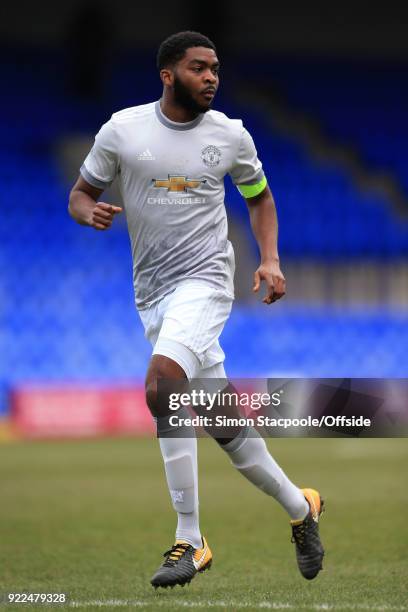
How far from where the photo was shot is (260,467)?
16.7ft

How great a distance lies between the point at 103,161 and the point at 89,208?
0.23 m

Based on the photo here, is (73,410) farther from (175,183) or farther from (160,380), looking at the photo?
(160,380)

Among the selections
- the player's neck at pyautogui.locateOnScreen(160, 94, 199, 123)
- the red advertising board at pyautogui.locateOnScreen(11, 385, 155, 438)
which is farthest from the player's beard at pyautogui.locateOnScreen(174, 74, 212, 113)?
the red advertising board at pyautogui.locateOnScreen(11, 385, 155, 438)

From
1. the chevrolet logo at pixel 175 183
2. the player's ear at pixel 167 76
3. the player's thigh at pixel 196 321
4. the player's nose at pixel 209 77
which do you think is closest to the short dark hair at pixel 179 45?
the player's ear at pixel 167 76

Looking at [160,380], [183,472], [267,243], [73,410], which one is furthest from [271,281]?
[73,410]

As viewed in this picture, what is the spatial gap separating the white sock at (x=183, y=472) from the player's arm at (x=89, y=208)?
0.88 metres

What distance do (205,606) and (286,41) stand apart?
19039 mm

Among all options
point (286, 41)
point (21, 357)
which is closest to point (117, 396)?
point (21, 357)

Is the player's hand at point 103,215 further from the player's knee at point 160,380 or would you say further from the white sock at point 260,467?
the white sock at point 260,467

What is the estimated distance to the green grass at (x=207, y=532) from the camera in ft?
16.1

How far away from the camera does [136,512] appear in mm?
8633

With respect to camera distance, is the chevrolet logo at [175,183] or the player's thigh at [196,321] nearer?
the player's thigh at [196,321]

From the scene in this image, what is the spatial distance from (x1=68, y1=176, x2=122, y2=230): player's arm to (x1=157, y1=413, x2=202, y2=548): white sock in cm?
88

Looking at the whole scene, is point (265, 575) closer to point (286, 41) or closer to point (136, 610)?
point (136, 610)
